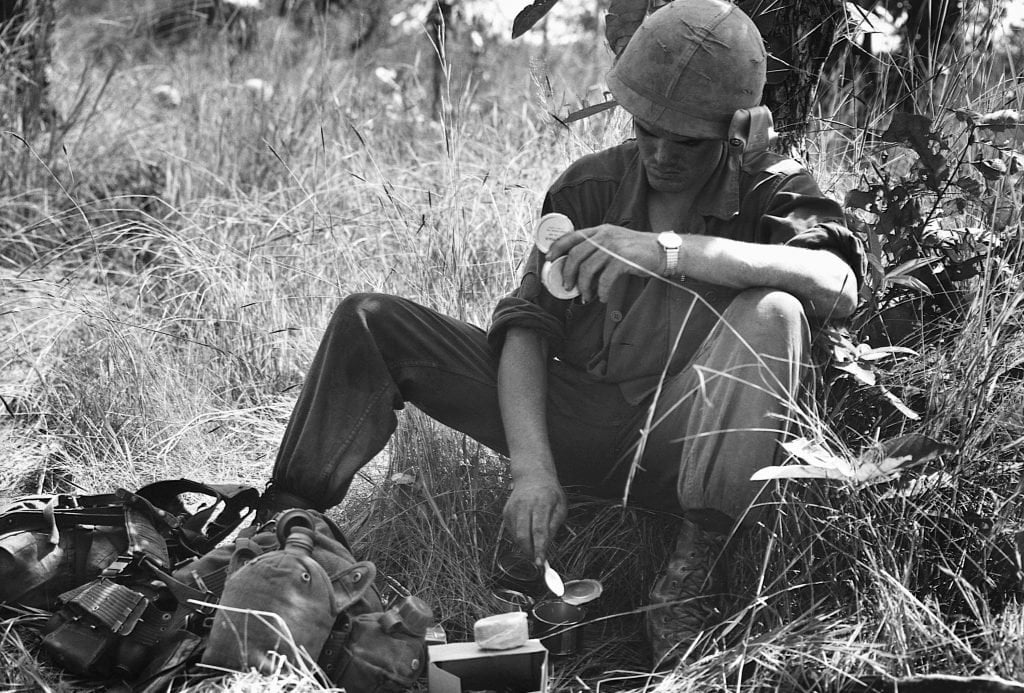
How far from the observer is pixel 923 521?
2367 mm

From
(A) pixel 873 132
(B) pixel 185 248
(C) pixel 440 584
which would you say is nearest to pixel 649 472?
(C) pixel 440 584

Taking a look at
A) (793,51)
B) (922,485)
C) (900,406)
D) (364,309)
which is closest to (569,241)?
(364,309)

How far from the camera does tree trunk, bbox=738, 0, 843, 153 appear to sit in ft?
10.2

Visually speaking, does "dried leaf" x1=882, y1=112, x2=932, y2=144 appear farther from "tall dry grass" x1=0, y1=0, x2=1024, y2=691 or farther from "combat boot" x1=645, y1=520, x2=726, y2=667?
"combat boot" x1=645, y1=520, x2=726, y2=667

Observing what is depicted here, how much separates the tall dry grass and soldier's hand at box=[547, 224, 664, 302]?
492 millimetres

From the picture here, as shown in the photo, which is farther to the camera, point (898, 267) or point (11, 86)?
point (11, 86)

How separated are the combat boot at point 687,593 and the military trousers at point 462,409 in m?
0.07

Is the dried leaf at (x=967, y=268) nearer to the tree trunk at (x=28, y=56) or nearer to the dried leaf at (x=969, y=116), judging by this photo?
the dried leaf at (x=969, y=116)

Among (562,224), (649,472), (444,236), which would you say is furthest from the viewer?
(444,236)

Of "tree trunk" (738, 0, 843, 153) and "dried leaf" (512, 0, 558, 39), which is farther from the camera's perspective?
"tree trunk" (738, 0, 843, 153)

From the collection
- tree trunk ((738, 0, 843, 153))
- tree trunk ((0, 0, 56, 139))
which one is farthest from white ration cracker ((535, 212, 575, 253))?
tree trunk ((0, 0, 56, 139))

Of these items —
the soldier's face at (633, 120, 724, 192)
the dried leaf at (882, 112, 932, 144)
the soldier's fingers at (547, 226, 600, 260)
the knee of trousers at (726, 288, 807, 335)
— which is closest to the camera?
the knee of trousers at (726, 288, 807, 335)

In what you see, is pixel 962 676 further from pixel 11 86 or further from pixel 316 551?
pixel 11 86

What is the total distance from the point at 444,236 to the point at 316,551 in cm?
172
